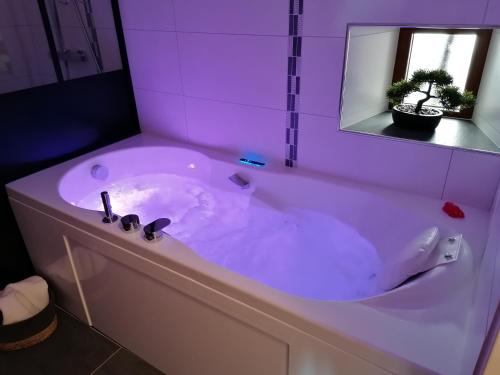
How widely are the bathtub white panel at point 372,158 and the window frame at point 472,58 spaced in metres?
0.30

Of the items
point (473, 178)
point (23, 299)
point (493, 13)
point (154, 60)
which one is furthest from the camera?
point (154, 60)

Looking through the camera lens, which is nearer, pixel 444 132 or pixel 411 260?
pixel 411 260

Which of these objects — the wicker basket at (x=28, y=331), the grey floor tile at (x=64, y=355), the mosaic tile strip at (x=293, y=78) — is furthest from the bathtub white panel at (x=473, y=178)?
the wicker basket at (x=28, y=331)

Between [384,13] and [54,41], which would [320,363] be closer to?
[384,13]

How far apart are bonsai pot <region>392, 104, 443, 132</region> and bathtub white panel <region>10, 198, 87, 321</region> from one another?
5.13 ft

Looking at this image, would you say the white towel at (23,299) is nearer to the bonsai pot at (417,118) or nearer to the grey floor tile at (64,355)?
the grey floor tile at (64,355)

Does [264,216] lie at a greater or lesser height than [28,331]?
greater

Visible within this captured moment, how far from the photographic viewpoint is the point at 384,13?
149 cm

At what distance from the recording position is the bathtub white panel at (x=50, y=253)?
69.4 inches

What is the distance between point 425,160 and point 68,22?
194 centimetres

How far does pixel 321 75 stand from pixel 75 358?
166 cm

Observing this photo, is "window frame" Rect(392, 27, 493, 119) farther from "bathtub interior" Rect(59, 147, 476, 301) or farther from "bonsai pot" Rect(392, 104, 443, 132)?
"bathtub interior" Rect(59, 147, 476, 301)

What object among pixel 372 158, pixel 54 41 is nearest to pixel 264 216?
pixel 372 158

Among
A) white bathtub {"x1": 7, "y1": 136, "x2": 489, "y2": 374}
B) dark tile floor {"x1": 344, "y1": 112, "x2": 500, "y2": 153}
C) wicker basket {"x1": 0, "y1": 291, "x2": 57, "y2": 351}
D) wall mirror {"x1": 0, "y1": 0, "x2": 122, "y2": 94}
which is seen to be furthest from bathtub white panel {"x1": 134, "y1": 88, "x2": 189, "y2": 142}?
wicker basket {"x1": 0, "y1": 291, "x2": 57, "y2": 351}
